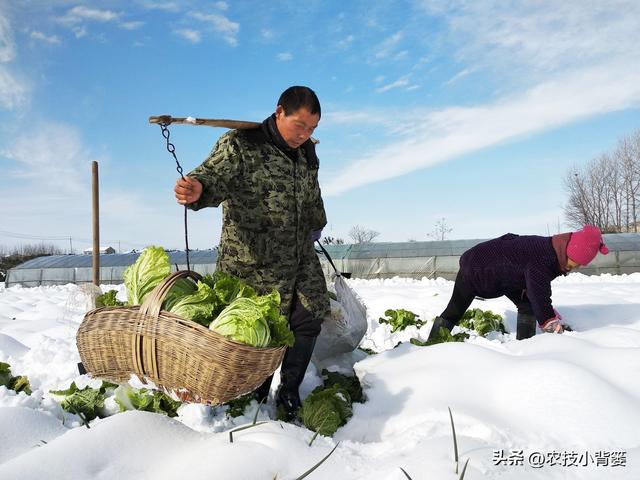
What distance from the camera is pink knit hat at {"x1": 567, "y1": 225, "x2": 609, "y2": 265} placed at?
4.25 metres

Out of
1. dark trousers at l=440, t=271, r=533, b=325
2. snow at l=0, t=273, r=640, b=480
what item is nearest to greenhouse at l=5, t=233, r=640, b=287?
dark trousers at l=440, t=271, r=533, b=325

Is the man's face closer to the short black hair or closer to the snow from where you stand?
the short black hair

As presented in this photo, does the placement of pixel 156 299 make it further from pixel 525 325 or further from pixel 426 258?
pixel 426 258

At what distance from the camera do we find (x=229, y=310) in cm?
227

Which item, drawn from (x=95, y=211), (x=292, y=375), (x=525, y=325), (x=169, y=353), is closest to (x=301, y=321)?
(x=292, y=375)

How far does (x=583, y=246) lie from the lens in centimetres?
425

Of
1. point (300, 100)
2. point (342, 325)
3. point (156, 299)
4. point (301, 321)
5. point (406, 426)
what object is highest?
point (300, 100)

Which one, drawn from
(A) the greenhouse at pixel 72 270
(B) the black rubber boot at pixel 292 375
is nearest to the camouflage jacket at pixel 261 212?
(B) the black rubber boot at pixel 292 375

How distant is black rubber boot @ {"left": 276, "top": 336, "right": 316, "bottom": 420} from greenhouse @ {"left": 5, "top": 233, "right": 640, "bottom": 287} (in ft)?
35.6

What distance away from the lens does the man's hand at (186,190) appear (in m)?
2.44

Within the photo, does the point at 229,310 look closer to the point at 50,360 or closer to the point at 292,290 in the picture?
the point at 292,290

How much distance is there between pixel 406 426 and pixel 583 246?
2.50m

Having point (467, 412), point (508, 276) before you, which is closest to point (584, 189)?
point (508, 276)

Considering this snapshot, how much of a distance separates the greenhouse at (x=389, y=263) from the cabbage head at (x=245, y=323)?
11646mm
